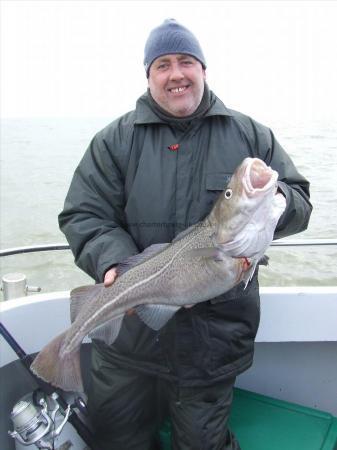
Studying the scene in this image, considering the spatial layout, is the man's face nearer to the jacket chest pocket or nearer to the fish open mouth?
the jacket chest pocket

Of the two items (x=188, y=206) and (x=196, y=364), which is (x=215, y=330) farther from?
(x=188, y=206)

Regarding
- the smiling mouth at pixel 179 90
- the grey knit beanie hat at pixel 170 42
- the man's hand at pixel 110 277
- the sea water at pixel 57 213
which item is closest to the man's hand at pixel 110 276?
the man's hand at pixel 110 277

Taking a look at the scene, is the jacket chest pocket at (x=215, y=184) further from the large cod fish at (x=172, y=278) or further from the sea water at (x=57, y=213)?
the sea water at (x=57, y=213)

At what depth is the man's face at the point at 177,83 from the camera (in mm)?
2439

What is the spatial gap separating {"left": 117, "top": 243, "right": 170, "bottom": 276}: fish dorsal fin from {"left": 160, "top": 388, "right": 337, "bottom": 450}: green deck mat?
126cm

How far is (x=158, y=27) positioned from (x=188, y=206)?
0.98 meters

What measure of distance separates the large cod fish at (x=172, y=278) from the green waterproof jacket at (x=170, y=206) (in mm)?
160

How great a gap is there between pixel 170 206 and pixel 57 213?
1291 centimetres

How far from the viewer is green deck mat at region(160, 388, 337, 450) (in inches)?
114

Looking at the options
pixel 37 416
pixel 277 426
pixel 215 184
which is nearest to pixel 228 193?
pixel 215 184

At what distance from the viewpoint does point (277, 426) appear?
3.01 m

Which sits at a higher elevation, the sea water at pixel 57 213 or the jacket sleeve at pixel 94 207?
the jacket sleeve at pixel 94 207

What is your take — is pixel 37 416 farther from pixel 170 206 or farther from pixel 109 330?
pixel 170 206

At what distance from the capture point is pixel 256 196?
6.24ft
